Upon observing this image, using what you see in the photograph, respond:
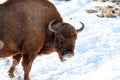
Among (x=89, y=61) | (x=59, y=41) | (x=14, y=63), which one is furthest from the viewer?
(x=89, y=61)

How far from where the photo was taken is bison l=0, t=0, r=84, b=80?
8.37 meters

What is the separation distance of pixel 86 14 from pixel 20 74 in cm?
Result: 585

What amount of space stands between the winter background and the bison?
1.99 ft

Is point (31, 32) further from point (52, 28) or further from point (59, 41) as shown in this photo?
point (59, 41)

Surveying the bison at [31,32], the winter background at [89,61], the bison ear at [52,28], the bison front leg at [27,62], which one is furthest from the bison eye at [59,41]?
the winter background at [89,61]

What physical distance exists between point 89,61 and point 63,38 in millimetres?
1640

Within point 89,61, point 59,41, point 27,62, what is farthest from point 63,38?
point 89,61

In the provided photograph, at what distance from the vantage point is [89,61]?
1002cm

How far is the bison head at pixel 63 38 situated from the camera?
28.0 feet

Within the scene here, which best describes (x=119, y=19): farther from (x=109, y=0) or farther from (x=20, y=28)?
(x=20, y=28)

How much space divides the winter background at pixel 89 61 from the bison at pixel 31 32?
608 mm

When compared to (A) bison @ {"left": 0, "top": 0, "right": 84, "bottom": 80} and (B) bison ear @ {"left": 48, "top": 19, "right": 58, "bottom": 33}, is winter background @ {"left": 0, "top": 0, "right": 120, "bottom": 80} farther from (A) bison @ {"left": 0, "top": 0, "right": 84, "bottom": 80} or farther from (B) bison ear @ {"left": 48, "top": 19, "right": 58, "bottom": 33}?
(B) bison ear @ {"left": 48, "top": 19, "right": 58, "bottom": 33}

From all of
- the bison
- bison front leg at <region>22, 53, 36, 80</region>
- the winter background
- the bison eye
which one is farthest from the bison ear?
the winter background

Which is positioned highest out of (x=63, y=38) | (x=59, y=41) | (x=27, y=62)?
(x=63, y=38)
